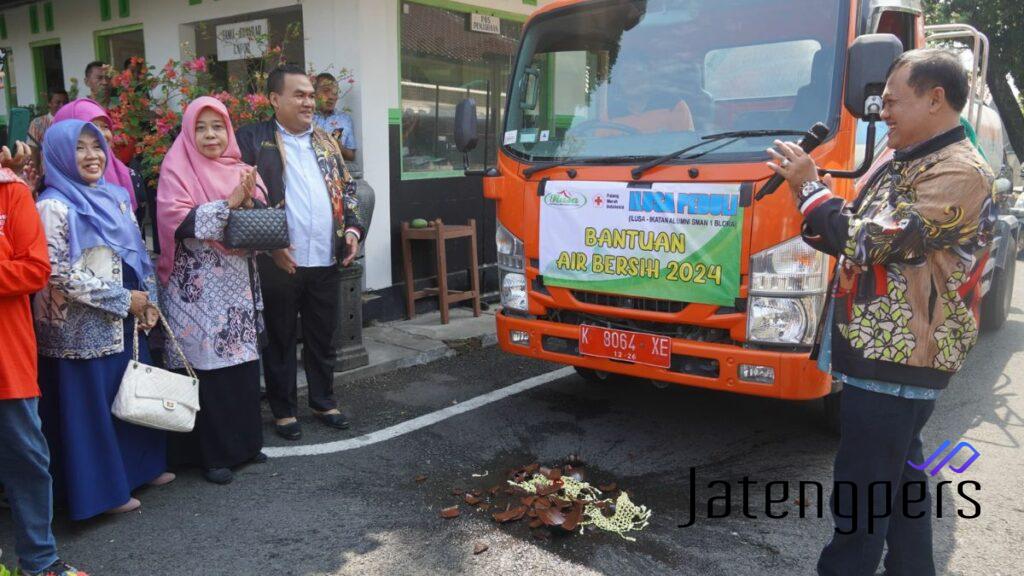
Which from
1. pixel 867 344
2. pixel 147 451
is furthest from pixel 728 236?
pixel 147 451

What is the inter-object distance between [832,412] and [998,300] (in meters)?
3.74

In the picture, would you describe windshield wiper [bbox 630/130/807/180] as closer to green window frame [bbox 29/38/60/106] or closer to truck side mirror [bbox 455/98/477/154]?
truck side mirror [bbox 455/98/477/154]

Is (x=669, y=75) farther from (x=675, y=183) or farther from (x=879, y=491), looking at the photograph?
(x=879, y=491)

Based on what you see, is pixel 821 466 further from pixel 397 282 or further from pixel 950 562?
pixel 397 282

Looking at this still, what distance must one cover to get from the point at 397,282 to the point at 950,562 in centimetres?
494

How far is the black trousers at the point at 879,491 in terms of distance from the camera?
92.9 inches

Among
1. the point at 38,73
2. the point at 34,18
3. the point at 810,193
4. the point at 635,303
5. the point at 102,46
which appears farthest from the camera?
the point at 38,73

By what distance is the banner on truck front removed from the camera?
357 cm

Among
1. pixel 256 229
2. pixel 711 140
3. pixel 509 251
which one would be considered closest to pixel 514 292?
pixel 509 251

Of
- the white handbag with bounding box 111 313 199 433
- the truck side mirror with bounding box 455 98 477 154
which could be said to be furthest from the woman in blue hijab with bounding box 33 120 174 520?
the truck side mirror with bounding box 455 98 477 154

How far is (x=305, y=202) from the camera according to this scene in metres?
4.02

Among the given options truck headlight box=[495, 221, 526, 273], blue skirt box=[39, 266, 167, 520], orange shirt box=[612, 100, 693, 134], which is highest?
orange shirt box=[612, 100, 693, 134]

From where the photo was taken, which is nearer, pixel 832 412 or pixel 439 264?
pixel 832 412

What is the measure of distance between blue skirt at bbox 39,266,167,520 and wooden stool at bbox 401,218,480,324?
11.8ft
